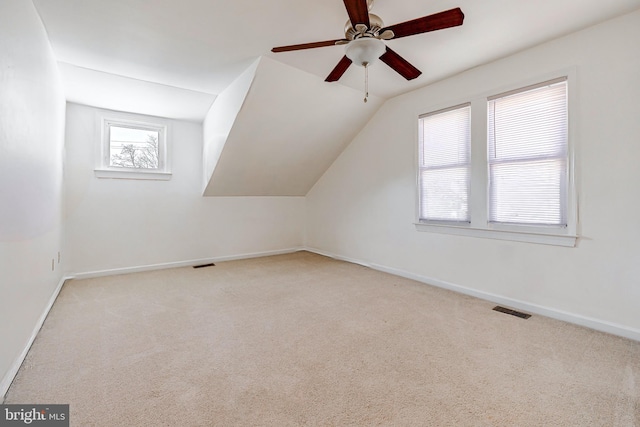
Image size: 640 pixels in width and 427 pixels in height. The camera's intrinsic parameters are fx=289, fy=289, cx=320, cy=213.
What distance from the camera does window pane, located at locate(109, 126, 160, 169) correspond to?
164 inches

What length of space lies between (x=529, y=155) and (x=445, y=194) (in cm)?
90

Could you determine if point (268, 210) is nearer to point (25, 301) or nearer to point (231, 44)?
point (231, 44)

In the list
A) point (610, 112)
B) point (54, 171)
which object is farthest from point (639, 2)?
point (54, 171)

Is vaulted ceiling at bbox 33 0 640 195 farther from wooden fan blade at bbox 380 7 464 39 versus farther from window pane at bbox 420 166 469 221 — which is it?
window pane at bbox 420 166 469 221

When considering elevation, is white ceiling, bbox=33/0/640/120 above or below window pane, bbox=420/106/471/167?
above

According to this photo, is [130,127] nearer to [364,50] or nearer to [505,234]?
[364,50]

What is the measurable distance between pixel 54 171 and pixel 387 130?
3.86 m

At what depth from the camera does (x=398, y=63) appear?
2.28 metres

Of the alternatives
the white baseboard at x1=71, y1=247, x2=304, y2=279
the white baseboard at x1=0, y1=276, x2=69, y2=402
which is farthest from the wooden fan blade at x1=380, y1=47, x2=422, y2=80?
the white baseboard at x1=71, y1=247, x2=304, y2=279

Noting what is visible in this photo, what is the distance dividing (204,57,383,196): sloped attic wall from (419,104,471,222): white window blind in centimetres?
97

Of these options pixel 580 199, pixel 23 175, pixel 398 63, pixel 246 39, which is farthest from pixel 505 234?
pixel 23 175

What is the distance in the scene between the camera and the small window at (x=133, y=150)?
13.4 ft

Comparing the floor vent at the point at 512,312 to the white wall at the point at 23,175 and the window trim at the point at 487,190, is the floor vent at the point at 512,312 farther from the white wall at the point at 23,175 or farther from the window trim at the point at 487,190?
the white wall at the point at 23,175

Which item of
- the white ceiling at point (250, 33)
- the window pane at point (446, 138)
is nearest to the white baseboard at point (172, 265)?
the white ceiling at point (250, 33)
